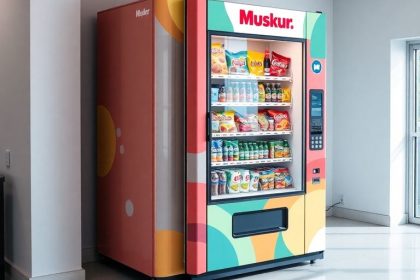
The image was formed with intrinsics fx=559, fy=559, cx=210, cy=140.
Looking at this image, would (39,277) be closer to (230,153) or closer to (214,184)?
(214,184)

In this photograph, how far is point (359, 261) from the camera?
16.5 feet

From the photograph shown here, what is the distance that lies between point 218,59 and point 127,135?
959mm

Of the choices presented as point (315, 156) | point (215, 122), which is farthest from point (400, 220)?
point (215, 122)

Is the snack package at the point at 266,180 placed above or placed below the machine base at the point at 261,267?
above

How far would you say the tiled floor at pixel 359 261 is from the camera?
4.61m

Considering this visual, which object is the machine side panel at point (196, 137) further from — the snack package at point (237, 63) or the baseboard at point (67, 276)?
the baseboard at point (67, 276)

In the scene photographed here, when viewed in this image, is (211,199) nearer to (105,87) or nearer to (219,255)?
(219,255)

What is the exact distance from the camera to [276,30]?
15.2 feet

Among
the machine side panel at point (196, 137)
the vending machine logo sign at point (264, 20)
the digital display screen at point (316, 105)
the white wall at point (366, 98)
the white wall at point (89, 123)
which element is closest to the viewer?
the machine side panel at point (196, 137)

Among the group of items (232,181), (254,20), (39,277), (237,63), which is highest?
(254,20)

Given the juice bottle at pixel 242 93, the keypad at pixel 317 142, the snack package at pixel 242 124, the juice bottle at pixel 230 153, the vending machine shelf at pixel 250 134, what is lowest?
the juice bottle at pixel 230 153

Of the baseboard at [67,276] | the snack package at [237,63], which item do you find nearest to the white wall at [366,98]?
the snack package at [237,63]

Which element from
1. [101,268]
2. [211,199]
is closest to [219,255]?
[211,199]

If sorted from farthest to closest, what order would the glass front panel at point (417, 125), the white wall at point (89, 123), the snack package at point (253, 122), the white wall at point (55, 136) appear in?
the glass front panel at point (417, 125)
the white wall at point (89, 123)
the snack package at point (253, 122)
the white wall at point (55, 136)
